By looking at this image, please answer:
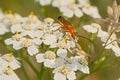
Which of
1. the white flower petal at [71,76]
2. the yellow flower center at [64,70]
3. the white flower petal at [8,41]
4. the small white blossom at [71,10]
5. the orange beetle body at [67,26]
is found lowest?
the white flower petal at [71,76]

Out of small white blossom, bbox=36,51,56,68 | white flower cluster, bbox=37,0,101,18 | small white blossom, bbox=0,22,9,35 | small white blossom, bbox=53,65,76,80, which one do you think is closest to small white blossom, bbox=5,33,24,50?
small white blossom, bbox=36,51,56,68

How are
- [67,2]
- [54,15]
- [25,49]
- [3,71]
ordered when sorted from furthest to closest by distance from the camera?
1. [54,15]
2. [67,2]
3. [25,49]
4. [3,71]

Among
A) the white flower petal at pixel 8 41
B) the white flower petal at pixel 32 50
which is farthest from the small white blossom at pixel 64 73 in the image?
the white flower petal at pixel 8 41

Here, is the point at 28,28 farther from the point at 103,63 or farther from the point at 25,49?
the point at 103,63

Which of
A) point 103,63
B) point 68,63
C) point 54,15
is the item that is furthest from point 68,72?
point 54,15

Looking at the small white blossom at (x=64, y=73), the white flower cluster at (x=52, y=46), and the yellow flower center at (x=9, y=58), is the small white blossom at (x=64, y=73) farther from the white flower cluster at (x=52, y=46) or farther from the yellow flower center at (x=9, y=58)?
the yellow flower center at (x=9, y=58)

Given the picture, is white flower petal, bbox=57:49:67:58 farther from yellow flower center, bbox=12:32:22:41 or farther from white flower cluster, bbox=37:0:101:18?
white flower cluster, bbox=37:0:101:18
